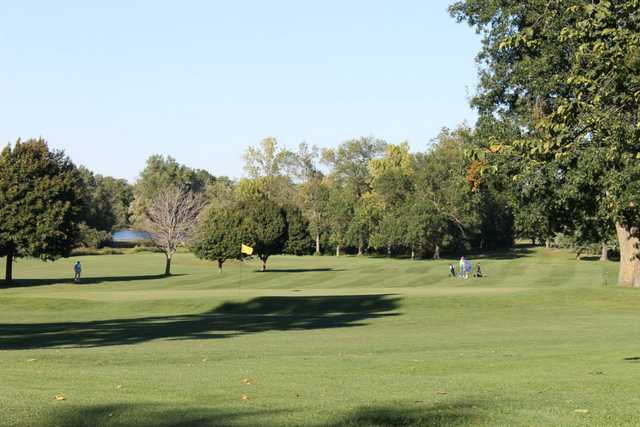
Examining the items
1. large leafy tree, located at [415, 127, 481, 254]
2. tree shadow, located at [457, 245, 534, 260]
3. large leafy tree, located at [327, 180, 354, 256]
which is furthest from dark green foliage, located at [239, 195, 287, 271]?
→ large leafy tree, located at [327, 180, 354, 256]

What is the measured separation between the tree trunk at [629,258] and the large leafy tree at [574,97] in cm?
5

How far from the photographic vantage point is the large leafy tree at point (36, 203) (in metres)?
61.9

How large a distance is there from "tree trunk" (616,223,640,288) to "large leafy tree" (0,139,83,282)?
126 ft

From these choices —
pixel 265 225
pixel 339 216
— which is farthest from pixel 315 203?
pixel 265 225

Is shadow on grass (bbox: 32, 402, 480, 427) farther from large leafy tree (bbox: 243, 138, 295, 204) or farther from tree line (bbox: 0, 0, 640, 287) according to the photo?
large leafy tree (bbox: 243, 138, 295, 204)

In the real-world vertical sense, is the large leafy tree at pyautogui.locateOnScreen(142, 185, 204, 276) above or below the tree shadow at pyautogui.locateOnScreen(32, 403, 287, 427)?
above

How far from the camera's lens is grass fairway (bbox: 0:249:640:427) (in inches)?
403

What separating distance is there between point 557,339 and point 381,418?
16412 mm

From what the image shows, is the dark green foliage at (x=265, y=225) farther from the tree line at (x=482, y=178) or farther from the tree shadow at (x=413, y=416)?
the tree shadow at (x=413, y=416)

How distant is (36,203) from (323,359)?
48.3 metres

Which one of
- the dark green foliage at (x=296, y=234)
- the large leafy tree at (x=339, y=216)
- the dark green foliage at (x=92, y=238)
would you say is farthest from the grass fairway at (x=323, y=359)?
the dark green foliage at (x=92, y=238)

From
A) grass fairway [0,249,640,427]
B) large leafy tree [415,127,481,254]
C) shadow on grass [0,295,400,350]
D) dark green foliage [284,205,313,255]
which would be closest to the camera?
grass fairway [0,249,640,427]

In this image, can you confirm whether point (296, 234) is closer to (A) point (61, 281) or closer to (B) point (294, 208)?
(B) point (294, 208)

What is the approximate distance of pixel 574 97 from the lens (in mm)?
28047
